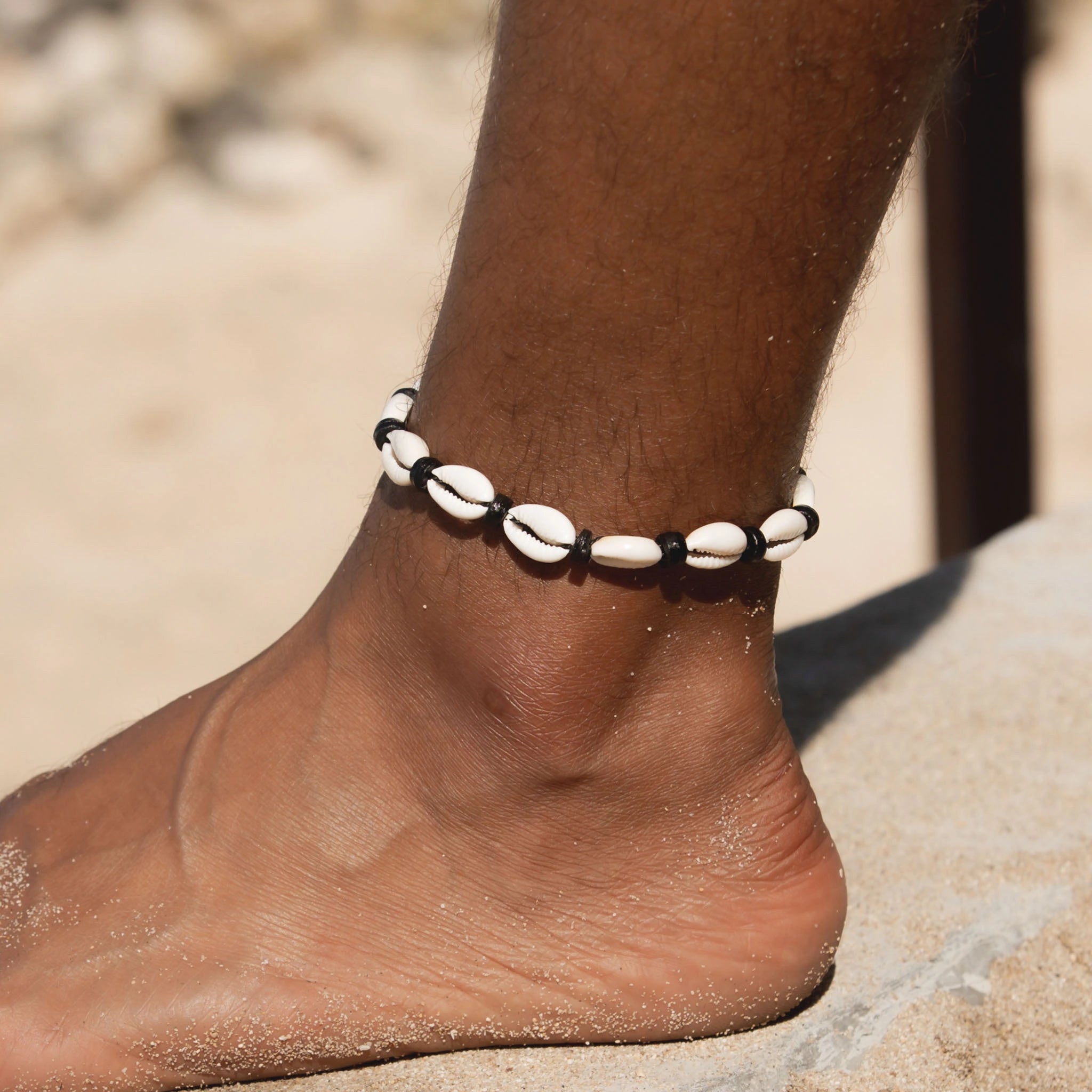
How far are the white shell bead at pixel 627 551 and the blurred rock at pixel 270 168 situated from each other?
12.8 feet

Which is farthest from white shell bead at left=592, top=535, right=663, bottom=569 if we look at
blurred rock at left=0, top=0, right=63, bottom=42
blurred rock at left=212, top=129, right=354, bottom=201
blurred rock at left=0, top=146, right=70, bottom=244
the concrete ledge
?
blurred rock at left=0, top=0, right=63, bottom=42

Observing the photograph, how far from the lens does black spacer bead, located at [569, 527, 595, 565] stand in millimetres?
870

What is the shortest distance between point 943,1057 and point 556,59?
2.47 ft

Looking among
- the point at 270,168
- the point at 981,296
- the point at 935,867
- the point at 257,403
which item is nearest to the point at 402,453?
the point at 935,867

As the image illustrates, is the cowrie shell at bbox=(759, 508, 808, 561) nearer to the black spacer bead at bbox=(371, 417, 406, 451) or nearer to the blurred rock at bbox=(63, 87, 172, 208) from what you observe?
the black spacer bead at bbox=(371, 417, 406, 451)

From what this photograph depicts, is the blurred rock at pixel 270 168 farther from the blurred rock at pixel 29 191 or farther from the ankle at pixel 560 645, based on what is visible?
the ankle at pixel 560 645

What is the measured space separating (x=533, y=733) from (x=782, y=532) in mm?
233

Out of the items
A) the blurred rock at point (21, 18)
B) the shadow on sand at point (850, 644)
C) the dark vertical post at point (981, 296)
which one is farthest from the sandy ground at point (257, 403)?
the shadow on sand at point (850, 644)

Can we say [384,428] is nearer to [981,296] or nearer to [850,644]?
[850,644]

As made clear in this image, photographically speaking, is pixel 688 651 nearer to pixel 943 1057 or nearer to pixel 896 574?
pixel 943 1057

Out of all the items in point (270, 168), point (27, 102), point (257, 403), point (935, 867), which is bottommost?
point (935, 867)

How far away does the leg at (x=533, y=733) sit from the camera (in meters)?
0.81

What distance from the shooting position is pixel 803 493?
0.96 metres

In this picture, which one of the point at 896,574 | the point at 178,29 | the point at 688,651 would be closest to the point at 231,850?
the point at 688,651
